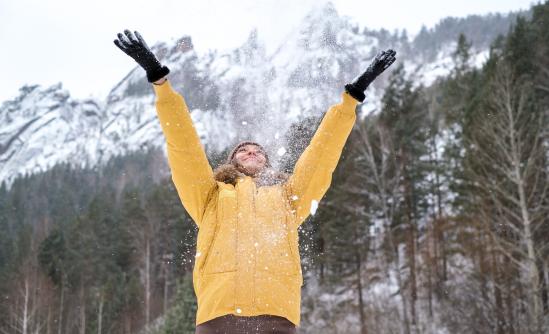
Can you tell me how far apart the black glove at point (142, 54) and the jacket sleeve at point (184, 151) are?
0.06 meters

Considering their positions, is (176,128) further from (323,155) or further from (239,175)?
(323,155)

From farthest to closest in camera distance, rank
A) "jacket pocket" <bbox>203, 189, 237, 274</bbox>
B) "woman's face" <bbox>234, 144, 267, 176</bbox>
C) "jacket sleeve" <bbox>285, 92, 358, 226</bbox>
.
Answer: "woman's face" <bbox>234, 144, 267, 176</bbox> < "jacket sleeve" <bbox>285, 92, 358, 226</bbox> < "jacket pocket" <bbox>203, 189, 237, 274</bbox>

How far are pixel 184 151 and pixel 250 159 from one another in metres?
0.51

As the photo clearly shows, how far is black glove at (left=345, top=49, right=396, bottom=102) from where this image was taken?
2.74 m

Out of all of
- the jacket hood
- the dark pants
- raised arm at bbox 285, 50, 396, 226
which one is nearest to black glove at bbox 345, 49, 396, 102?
raised arm at bbox 285, 50, 396, 226

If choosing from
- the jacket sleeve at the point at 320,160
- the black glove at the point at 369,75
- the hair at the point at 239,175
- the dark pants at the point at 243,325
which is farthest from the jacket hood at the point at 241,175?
the dark pants at the point at 243,325

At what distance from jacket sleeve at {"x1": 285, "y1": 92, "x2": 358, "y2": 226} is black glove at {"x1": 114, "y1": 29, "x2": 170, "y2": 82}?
0.86 m

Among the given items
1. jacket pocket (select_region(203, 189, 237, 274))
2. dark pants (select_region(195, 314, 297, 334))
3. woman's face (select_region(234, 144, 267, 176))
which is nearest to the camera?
dark pants (select_region(195, 314, 297, 334))

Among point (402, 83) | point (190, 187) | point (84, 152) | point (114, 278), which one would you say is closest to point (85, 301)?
point (114, 278)

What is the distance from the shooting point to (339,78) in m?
8.83

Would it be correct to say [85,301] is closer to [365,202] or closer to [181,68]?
[365,202]

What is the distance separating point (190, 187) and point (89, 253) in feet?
125

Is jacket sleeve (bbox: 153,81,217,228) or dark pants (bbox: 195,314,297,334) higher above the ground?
jacket sleeve (bbox: 153,81,217,228)

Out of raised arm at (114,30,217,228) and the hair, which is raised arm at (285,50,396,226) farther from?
raised arm at (114,30,217,228)
